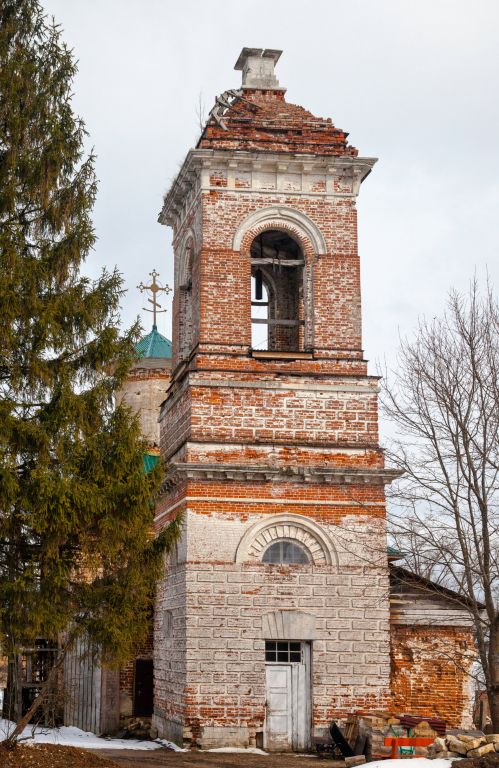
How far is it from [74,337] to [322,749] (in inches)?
334

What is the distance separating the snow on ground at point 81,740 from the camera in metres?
19.0

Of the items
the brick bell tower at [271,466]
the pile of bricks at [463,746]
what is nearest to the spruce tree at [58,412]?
the brick bell tower at [271,466]

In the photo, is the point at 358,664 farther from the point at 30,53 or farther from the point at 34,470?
the point at 30,53

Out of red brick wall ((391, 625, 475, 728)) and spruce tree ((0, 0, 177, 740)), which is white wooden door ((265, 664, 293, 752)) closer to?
red brick wall ((391, 625, 475, 728))

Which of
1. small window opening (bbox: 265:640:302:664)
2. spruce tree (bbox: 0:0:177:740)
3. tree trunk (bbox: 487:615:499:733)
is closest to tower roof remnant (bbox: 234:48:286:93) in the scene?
spruce tree (bbox: 0:0:177:740)

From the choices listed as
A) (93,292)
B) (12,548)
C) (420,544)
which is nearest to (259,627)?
(420,544)

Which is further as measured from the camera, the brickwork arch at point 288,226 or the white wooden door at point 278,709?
the brickwork arch at point 288,226

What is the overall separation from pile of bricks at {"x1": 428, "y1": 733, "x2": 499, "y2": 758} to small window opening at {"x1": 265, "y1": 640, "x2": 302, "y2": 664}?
3.11 m

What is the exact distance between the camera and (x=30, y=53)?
50.4 feet

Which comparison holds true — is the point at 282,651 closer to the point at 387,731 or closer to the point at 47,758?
the point at 387,731

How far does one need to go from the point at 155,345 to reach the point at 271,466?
1126 centimetres

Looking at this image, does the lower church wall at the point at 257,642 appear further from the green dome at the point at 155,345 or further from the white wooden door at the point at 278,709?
the green dome at the point at 155,345

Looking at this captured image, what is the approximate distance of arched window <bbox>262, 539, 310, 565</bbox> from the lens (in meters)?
19.0

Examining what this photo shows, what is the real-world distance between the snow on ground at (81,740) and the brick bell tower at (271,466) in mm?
552
